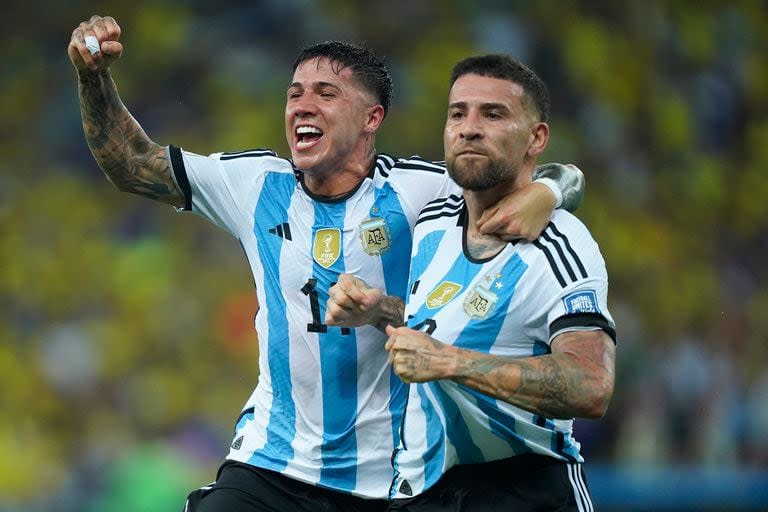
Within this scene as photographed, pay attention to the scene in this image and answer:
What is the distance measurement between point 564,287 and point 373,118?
1401mm

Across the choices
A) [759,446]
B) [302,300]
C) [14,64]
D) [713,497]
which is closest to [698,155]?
[759,446]

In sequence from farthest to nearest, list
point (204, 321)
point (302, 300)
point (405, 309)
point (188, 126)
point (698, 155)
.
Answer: point (698, 155)
point (188, 126)
point (204, 321)
point (302, 300)
point (405, 309)

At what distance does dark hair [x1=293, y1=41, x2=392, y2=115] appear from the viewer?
15.0ft

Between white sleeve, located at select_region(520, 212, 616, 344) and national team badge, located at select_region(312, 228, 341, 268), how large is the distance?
36.4 inches

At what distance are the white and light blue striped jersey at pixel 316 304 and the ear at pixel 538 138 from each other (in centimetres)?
55

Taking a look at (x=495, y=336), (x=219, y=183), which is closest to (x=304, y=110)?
(x=219, y=183)

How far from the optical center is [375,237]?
4.41m

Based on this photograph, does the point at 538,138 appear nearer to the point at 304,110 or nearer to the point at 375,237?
the point at 375,237

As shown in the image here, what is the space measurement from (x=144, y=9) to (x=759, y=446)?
6650mm

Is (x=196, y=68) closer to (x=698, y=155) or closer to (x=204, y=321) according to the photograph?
(x=204, y=321)

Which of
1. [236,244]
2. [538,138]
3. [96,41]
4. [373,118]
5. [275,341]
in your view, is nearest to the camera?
[538,138]

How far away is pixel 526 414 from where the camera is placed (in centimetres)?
368

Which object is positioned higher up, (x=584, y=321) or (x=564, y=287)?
(x=564, y=287)

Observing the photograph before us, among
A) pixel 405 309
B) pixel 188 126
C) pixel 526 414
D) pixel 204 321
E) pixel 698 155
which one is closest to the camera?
pixel 526 414
